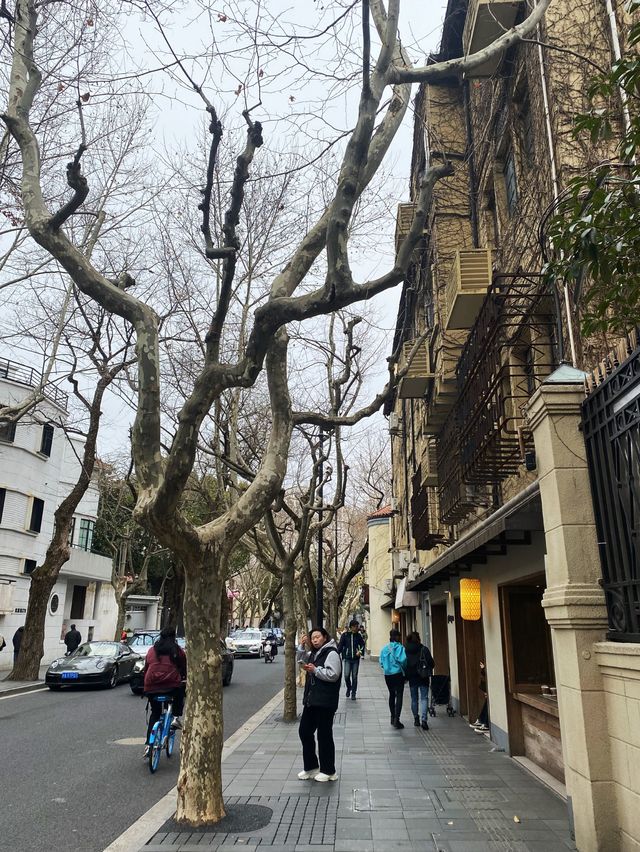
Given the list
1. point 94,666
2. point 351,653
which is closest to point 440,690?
point 351,653

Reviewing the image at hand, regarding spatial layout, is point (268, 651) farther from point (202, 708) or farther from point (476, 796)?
point (202, 708)

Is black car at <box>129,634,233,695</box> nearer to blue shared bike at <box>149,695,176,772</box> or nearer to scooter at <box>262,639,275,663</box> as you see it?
blue shared bike at <box>149,695,176,772</box>

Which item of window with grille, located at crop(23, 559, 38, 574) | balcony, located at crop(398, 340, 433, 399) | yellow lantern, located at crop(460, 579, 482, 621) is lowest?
yellow lantern, located at crop(460, 579, 482, 621)

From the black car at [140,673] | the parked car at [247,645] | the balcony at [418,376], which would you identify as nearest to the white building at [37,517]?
the black car at [140,673]

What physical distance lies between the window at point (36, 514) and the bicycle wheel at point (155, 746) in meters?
20.9

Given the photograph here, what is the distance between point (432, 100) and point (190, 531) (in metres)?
12.8

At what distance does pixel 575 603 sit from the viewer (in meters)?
5.19

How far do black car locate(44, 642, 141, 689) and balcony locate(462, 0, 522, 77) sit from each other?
57.6ft

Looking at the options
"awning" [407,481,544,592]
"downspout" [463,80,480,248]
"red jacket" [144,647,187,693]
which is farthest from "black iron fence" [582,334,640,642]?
"downspout" [463,80,480,248]

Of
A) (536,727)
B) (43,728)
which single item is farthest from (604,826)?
(43,728)

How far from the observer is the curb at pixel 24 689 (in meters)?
17.3

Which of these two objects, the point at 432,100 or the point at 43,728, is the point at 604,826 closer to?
the point at 43,728

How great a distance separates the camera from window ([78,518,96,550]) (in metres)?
35.2

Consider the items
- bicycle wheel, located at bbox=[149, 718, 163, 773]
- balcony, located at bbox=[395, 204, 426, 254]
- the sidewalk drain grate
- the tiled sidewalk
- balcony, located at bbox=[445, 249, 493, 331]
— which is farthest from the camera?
balcony, located at bbox=[395, 204, 426, 254]
